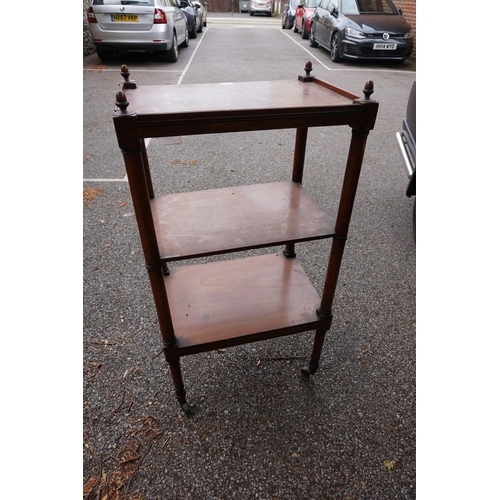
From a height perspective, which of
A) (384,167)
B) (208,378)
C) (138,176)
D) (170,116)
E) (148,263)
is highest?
(170,116)

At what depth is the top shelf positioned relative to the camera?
38.6 inches

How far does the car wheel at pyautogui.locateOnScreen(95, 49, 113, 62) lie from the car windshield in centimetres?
494

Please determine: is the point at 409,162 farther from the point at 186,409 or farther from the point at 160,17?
the point at 160,17

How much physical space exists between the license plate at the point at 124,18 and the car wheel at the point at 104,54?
3.36 feet

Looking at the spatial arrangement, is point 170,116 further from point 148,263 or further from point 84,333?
point 84,333

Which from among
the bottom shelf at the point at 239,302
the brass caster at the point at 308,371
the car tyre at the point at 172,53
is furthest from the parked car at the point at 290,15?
the brass caster at the point at 308,371

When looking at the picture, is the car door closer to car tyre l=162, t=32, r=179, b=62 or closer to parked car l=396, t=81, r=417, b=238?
car tyre l=162, t=32, r=179, b=62

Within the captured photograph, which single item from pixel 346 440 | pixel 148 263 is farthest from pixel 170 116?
pixel 346 440

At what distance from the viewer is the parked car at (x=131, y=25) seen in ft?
20.5

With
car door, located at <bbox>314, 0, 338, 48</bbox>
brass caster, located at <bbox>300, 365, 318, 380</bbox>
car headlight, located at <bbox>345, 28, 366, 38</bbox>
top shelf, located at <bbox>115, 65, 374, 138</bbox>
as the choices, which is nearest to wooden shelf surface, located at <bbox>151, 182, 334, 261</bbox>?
top shelf, located at <bbox>115, 65, 374, 138</bbox>

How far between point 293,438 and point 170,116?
1.33 meters

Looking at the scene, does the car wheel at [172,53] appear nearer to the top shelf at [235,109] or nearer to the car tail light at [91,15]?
the car tail light at [91,15]

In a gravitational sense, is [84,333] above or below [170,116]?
below

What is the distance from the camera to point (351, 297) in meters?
2.21
